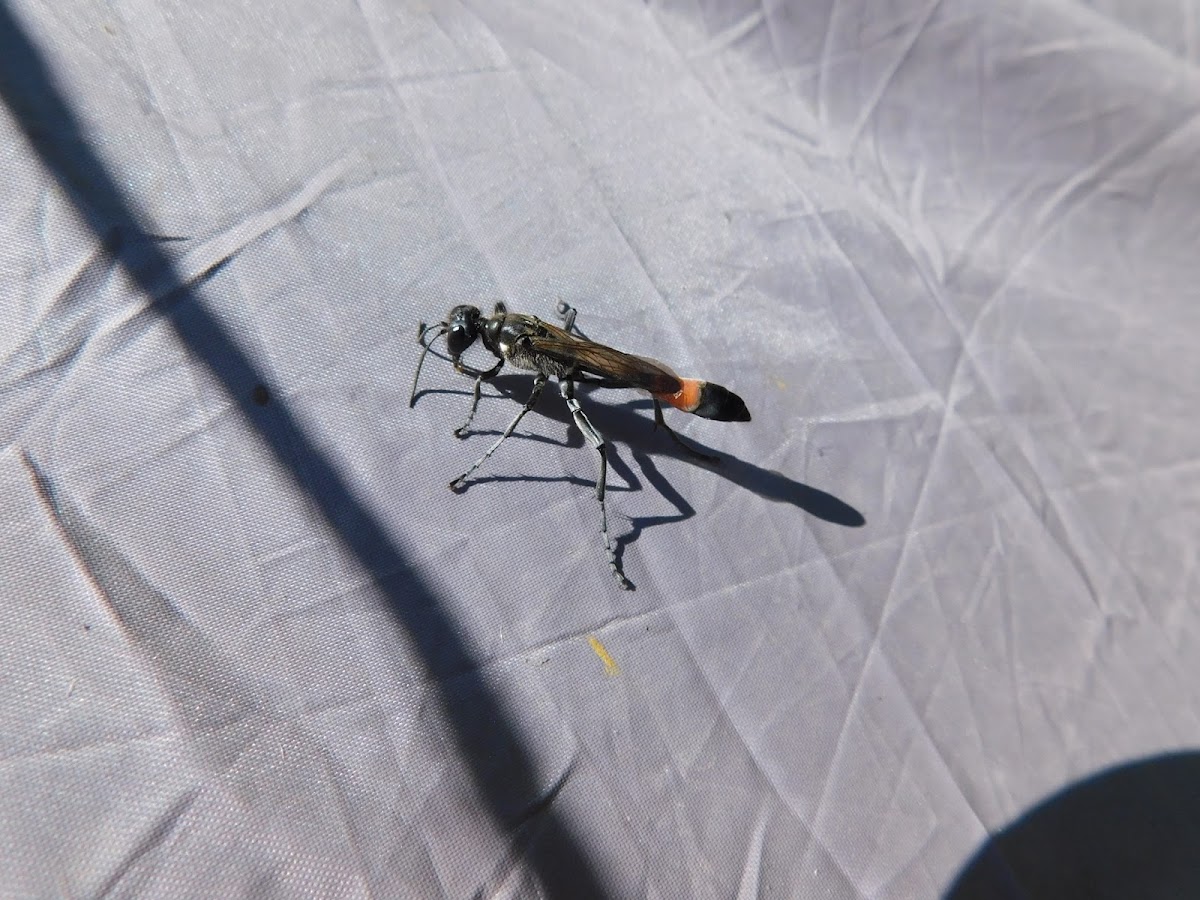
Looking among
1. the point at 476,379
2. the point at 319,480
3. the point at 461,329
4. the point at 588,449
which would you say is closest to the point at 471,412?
the point at 476,379

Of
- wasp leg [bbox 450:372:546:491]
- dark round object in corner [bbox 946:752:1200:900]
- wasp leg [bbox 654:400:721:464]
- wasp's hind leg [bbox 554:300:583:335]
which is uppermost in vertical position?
wasp's hind leg [bbox 554:300:583:335]

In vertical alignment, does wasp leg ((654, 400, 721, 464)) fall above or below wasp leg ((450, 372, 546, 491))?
below

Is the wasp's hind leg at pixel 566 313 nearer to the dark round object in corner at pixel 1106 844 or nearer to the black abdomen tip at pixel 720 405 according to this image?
the black abdomen tip at pixel 720 405

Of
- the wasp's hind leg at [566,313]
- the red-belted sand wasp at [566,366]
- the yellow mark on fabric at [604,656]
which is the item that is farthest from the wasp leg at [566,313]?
the yellow mark on fabric at [604,656]

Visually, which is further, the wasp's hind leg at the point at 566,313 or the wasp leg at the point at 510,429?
the wasp's hind leg at the point at 566,313

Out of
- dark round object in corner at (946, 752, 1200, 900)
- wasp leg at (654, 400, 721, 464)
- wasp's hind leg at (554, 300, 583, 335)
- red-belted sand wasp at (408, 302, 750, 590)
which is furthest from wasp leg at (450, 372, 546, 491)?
dark round object in corner at (946, 752, 1200, 900)

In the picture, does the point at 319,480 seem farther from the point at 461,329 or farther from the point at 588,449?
the point at 588,449

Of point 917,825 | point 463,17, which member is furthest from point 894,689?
point 463,17

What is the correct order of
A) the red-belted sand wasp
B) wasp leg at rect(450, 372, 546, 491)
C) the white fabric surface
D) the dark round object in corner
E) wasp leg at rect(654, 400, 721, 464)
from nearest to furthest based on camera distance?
the white fabric surface
the dark round object in corner
wasp leg at rect(450, 372, 546, 491)
the red-belted sand wasp
wasp leg at rect(654, 400, 721, 464)

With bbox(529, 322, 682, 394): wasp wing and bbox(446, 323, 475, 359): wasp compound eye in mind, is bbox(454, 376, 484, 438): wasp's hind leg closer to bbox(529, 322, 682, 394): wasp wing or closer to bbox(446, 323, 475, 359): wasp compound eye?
bbox(446, 323, 475, 359): wasp compound eye
